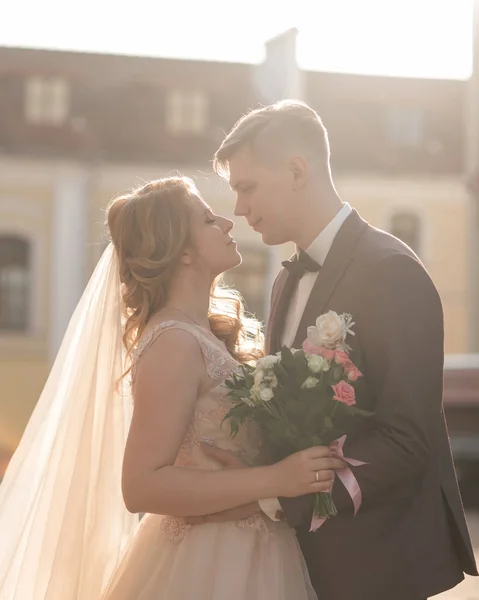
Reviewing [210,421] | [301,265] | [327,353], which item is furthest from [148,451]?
[301,265]

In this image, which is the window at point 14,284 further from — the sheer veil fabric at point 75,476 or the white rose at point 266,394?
the white rose at point 266,394

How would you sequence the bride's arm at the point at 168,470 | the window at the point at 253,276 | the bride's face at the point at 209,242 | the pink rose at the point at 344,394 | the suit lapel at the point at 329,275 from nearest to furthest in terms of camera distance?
the pink rose at the point at 344,394, the bride's arm at the point at 168,470, the suit lapel at the point at 329,275, the bride's face at the point at 209,242, the window at the point at 253,276

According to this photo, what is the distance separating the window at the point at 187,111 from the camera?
27.6 meters

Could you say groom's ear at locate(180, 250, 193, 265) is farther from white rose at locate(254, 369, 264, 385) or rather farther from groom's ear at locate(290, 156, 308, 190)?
white rose at locate(254, 369, 264, 385)

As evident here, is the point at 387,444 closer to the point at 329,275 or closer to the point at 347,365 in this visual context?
the point at 347,365

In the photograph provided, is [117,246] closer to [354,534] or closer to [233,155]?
[233,155]

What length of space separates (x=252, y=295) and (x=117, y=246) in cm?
2180

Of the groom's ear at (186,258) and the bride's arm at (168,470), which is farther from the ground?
the groom's ear at (186,258)

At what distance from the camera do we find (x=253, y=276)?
26078mm

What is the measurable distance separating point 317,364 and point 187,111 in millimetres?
24736

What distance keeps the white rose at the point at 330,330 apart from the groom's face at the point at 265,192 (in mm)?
604

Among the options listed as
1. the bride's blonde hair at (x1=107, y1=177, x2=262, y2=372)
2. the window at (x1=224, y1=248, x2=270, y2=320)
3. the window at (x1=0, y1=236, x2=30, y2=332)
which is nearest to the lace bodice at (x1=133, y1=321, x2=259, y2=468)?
the bride's blonde hair at (x1=107, y1=177, x2=262, y2=372)

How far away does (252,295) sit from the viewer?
26.0 meters

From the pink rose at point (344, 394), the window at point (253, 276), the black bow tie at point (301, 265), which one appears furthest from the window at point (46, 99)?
the pink rose at point (344, 394)
